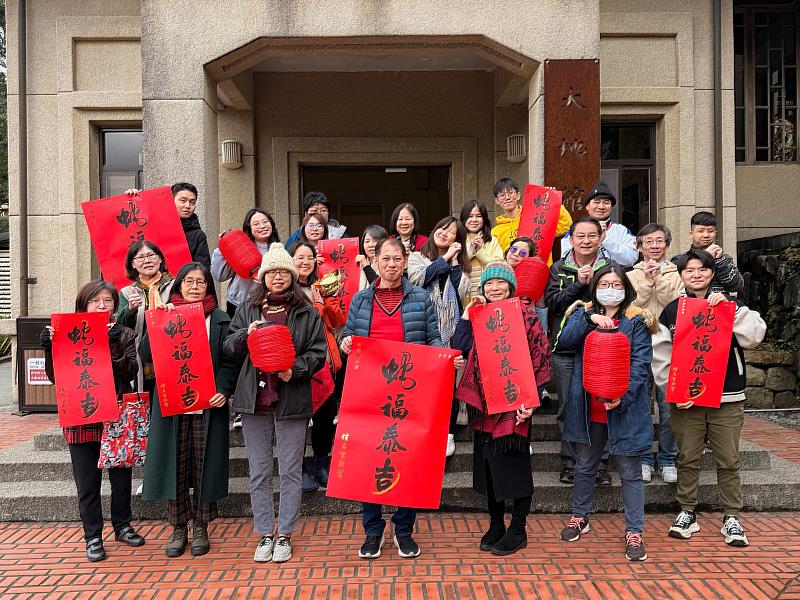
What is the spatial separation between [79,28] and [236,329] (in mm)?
6659

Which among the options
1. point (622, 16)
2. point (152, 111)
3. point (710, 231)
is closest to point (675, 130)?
point (622, 16)

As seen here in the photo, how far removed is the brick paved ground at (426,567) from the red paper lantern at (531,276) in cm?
171

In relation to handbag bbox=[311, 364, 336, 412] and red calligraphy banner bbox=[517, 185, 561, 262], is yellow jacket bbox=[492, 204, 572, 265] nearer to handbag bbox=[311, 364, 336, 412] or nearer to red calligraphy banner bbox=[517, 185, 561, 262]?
red calligraphy banner bbox=[517, 185, 561, 262]

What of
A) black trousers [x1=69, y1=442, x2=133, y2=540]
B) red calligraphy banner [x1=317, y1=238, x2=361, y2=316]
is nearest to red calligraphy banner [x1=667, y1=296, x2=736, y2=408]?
red calligraphy banner [x1=317, y1=238, x2=361, y2=316]

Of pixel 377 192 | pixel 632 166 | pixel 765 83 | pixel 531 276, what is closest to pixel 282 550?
pixel 531 276

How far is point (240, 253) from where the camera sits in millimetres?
4996

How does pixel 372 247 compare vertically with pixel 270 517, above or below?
above

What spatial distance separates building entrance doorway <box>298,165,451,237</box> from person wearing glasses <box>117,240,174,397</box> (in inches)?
252

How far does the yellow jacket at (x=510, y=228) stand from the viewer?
19.2 ft

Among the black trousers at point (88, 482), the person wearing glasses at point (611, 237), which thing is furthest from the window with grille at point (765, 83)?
the black trousers at point (88, 482)

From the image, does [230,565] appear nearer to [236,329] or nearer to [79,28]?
[236,329]

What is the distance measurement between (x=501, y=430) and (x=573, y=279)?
4.42ft

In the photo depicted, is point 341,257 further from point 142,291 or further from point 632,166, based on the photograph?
point 632,166

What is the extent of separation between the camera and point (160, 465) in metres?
4.15
